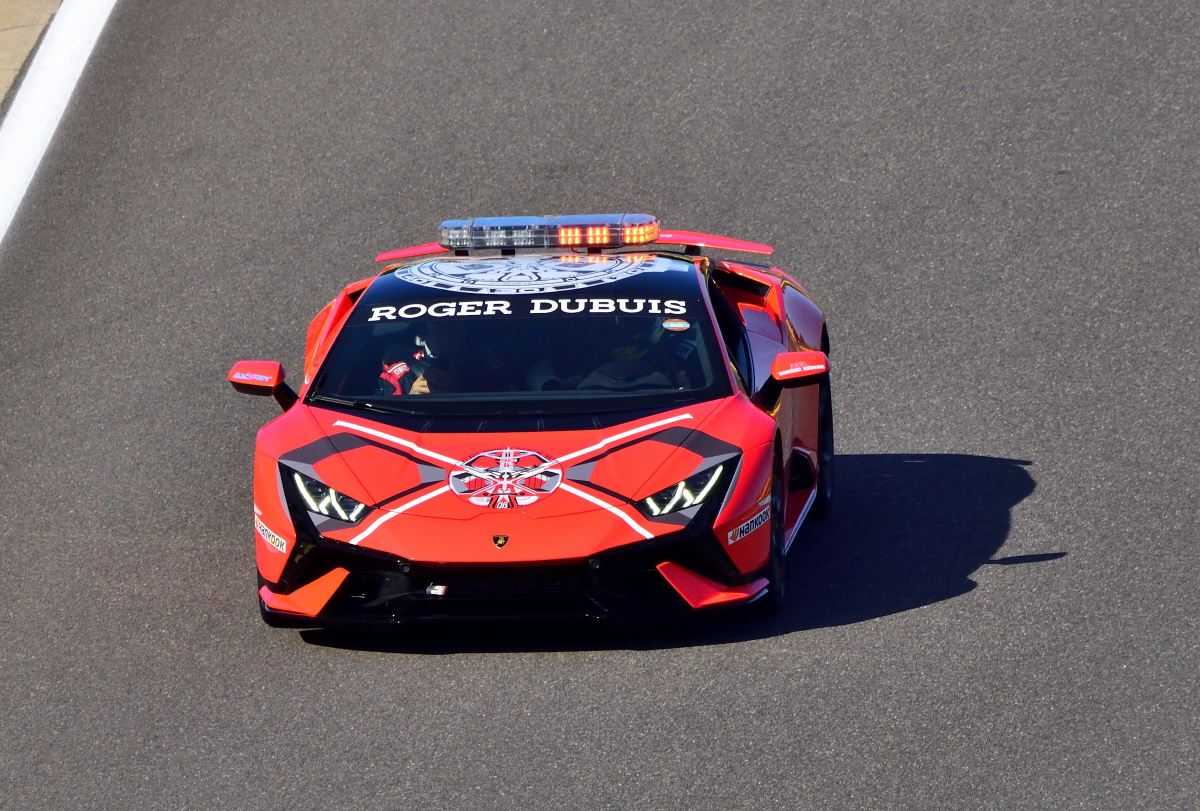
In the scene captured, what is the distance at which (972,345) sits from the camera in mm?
10828

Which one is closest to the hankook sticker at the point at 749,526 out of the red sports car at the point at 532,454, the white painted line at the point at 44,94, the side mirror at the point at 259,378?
the red sports car at the point at 532,454

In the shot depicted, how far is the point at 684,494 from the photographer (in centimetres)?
617

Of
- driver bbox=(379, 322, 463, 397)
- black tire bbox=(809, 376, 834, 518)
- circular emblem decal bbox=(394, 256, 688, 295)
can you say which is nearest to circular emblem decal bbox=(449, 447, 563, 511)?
driver bbox=(379, 322, 463, 397)

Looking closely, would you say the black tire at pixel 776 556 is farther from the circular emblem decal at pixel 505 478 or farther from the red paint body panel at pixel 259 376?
the red paint body panel at pixel 259 376

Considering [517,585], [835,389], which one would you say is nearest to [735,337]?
[517,585]

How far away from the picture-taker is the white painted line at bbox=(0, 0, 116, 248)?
13.7 meters

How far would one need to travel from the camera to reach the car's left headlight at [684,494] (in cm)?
609

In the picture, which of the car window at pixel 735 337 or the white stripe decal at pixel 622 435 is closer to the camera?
the white stripe decal at pixel 622 435

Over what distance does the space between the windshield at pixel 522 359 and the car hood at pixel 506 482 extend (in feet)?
1.04

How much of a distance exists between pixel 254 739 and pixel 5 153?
982 cm

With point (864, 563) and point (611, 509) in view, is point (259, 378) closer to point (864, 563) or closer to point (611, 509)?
point (611, 509)

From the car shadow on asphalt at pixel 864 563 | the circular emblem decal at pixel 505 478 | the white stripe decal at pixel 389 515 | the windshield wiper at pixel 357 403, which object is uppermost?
the windshield wiper at pixel 357 403

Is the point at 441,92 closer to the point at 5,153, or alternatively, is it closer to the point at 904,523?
the point at 5,153

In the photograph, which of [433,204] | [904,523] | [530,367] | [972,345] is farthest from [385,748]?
[433,204]
